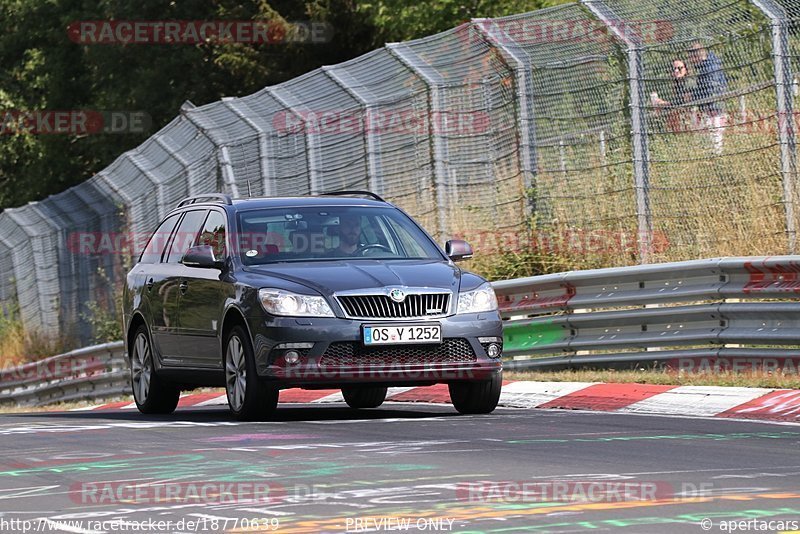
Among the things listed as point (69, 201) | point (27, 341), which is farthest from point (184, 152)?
point (27, 341)

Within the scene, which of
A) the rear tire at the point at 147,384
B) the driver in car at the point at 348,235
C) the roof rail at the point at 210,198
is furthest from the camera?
the rear tire at the point at 147,384

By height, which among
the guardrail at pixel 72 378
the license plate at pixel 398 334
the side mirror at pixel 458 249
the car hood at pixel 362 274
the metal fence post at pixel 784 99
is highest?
the metal fence post at pixel 784 99

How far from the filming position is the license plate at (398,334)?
12195 millimetres

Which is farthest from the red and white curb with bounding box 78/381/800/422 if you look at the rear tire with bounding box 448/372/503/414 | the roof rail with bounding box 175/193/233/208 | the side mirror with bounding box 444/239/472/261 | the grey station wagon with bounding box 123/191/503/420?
the roof rail with bounding box 175/193/233/208

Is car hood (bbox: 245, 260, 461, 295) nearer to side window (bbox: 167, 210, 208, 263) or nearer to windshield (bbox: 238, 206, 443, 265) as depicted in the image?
windshield (bbox: 238, 206, 443, 265)

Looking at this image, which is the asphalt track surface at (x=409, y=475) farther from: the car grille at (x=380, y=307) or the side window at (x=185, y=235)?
the side window at (x=185, y=235)

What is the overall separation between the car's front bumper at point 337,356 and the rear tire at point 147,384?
8.71 feet

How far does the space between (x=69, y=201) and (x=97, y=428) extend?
17.7m

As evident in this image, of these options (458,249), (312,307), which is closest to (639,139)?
(458,249)

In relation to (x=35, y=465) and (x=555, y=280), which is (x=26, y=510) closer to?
(x=35, y=465)

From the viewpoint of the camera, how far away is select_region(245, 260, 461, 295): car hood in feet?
40.5

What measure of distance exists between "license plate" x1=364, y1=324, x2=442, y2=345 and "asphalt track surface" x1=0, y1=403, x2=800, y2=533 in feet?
1.85

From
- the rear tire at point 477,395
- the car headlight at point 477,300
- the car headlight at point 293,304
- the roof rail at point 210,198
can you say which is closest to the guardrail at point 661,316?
the rear tire at point 477,395

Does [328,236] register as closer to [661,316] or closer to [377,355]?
[377,355]
